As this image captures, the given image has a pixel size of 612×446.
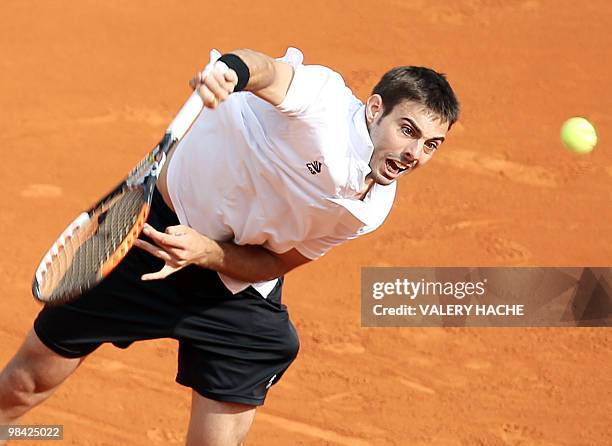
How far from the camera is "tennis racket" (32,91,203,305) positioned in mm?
3666

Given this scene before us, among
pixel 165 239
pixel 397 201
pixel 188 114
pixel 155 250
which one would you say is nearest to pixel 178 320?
pixel 155 250

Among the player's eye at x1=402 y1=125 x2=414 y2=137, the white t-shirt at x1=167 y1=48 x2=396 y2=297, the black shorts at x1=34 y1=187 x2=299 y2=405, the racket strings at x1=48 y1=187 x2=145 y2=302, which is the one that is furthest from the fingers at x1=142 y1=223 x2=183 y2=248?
the player's eye at x1=402 y1=125 x2=414 y2=137

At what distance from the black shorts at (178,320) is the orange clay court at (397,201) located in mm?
1223

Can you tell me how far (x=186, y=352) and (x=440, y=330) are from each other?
2266 millimetres

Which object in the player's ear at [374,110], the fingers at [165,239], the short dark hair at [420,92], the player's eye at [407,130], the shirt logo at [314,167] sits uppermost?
the short dark hair at [420,92]

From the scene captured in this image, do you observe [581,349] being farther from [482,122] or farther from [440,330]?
[482,122]

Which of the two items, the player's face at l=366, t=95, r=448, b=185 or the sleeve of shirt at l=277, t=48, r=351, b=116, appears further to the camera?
the player's face at l=366, t=95, r=448, b=185

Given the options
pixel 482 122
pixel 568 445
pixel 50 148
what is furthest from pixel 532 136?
pixel 50 148

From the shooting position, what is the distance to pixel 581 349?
661cm

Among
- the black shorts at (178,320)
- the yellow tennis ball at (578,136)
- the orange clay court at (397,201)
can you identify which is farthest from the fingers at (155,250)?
the yellow tennis ball at (578,136)

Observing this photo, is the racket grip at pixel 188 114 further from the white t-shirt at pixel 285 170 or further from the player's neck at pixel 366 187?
the player's neck at pixel 366 187

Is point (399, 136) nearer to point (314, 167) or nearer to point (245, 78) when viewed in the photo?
point (314, 167)

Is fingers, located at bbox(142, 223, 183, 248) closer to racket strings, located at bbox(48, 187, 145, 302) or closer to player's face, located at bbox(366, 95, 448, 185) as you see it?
racket strings, located at bbox(48, 187, 145, 302)

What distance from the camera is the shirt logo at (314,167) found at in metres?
3.98
